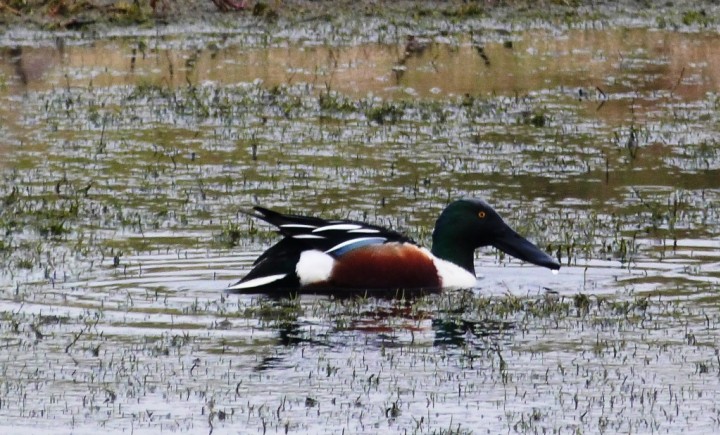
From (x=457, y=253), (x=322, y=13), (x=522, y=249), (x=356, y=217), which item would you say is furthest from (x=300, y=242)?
(x=322, y=13)

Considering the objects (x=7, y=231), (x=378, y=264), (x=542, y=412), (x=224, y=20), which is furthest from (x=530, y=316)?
(x=224, y=20)

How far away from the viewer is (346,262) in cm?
973

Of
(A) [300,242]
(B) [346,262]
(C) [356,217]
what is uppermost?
(C) [356,217]

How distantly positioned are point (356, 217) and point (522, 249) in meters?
1.80

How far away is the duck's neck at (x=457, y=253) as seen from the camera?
10.0 metres

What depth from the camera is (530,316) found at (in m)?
8.78

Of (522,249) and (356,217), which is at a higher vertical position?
(356,217)

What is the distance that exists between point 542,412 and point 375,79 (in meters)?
11.1

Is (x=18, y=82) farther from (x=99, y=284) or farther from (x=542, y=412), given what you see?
(x=542, y=412)

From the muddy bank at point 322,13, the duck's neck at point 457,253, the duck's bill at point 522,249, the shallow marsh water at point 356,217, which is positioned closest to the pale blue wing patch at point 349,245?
the shallow marsh water at point 356,217

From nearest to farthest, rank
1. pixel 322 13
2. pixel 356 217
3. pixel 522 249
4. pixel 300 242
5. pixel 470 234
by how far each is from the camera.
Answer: pixel 300 242 → pixel 522 249 → pixel 470 234 → pixel 356 217 → pixel 322 13

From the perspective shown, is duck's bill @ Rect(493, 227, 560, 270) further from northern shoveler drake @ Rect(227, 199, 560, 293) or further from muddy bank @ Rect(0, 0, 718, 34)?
muddy bank @ Rect(0, 0, 718, 34)

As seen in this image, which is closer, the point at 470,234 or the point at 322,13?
the point at 470,234

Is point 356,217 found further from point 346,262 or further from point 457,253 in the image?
point 346,262
